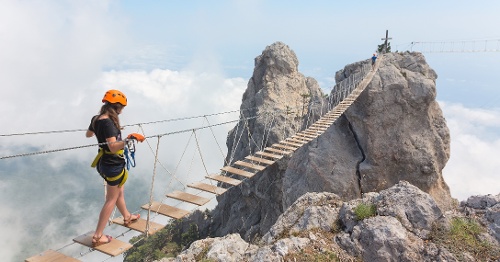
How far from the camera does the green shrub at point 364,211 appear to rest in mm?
5426

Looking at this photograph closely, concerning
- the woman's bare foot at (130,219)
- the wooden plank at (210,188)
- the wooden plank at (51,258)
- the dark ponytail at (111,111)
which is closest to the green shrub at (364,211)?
the wooden plank at (210,188)

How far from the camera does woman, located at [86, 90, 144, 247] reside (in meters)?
4.09

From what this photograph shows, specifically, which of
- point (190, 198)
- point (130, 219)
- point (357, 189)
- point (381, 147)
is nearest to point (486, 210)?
point (190, 198)

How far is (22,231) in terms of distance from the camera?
382 ft

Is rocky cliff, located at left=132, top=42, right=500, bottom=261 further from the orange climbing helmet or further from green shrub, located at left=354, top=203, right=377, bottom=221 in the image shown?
the orange climbing helmet

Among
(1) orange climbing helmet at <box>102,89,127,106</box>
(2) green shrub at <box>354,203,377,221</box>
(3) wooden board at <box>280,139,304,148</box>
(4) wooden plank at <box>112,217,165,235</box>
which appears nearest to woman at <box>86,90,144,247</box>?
(1) orange climbing helmet at <box>102,89,127,106</box>

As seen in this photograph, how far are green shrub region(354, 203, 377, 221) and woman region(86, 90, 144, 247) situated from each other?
3.62m

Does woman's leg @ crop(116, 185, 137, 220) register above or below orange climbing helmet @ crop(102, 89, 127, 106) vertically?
below

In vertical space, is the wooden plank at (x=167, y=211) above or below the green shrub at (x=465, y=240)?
above

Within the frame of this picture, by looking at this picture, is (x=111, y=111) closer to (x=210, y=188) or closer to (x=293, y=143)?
(x=210, y=188)

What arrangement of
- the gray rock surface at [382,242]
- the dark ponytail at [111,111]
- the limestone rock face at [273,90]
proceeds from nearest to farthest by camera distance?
the dark ponytail at [111,111]
the gray rock surface at [382,242]
the limestone rock face at [273,90]

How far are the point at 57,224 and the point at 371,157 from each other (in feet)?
418

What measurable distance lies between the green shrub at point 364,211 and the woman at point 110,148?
11.9 feet

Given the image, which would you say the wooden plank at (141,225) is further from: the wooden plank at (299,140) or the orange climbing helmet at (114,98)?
the wooden plank at (299,140)
